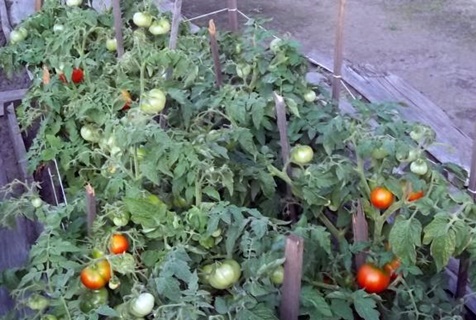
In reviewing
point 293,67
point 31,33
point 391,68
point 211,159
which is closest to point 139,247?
point 211,159

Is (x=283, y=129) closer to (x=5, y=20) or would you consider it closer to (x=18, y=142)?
(x=18, y=142)

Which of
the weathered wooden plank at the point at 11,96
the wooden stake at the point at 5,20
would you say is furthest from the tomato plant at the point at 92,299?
the wooden stake at the point at 5,20

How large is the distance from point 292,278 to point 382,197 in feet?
1.59

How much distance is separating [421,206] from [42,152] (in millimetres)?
1364

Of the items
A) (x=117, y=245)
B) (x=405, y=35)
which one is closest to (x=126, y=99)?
(x=117, y=245)

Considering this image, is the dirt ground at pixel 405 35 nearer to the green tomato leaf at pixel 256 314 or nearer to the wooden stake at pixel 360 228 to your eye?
the wooden stake at pixel 360 228

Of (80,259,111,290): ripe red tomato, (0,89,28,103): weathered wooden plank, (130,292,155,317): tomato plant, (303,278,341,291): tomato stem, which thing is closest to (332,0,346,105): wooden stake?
(303,278,341,291): tomato stem

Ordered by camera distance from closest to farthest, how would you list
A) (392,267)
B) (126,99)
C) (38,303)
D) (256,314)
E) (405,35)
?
(256,314) < (38,303) < (392,267) < (126,99) < (405,35)

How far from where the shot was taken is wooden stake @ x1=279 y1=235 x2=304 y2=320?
1420 millimetres

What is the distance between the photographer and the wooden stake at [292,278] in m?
1.42

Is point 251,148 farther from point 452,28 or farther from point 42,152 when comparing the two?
point 452,28

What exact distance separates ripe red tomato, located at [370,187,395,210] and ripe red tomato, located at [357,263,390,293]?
0.55 ft

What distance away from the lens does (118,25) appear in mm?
2586

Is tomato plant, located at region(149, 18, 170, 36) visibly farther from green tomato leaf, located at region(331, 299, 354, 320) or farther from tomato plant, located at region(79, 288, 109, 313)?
green tomato leaf, located at region(331, 299, 354, 320)
